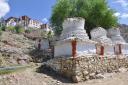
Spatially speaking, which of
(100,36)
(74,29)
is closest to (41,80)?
(74,29)

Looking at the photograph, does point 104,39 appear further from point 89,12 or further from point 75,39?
point 89,12

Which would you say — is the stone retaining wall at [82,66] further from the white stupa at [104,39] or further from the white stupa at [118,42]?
the white stupa at [118,42]

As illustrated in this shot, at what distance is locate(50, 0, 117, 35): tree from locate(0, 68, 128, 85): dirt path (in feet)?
35.4

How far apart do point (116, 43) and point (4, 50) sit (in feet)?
44.2

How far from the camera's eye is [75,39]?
1853 centimetres

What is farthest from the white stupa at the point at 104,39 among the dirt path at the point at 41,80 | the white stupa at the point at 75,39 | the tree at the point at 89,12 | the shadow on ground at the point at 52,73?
the tree at the point at 89,12

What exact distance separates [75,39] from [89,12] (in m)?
10.7

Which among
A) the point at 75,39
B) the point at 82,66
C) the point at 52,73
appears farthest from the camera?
the point at 52,73

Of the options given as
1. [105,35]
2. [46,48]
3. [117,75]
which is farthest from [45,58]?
[117,75]

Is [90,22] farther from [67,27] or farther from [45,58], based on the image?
[67,27]

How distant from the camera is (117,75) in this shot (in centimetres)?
1919

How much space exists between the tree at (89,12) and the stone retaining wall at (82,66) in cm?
909

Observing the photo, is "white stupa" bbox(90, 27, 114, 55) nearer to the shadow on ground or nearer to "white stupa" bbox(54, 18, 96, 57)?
"white stupa" bbox(54, 18, 96, 57)

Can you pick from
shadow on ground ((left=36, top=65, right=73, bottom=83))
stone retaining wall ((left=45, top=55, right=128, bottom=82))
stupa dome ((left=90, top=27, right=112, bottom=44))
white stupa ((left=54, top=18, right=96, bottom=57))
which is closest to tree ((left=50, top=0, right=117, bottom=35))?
stupa dome ((left=90, top=27, right=112, bottom=44))
